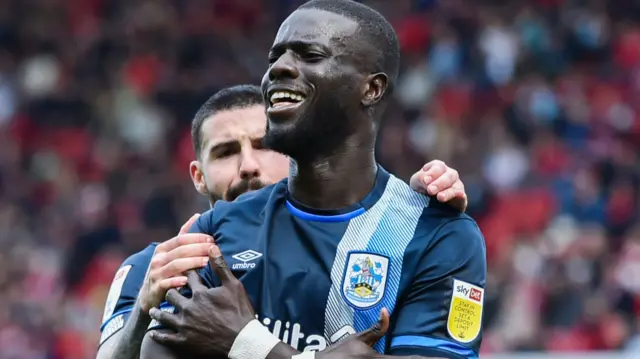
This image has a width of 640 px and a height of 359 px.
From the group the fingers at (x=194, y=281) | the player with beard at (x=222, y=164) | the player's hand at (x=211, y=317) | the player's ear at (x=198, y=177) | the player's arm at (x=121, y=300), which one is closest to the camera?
the player's hand at (x=211, y=317)

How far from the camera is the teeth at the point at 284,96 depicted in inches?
153

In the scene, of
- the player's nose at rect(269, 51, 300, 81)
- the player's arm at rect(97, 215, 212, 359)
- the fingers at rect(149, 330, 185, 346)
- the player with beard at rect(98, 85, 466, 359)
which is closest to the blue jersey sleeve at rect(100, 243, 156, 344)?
the player with beard at rect(98, 85, 466, 359)

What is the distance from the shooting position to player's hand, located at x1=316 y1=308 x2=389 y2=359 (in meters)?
3.60

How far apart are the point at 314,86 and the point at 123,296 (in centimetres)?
175

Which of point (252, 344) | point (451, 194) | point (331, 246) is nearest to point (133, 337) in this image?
point (252, 344)

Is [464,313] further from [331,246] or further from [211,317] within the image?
[211,317]

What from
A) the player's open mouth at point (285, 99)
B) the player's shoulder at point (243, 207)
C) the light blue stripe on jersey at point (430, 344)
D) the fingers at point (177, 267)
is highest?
the player's open mouth at point (285, 99)

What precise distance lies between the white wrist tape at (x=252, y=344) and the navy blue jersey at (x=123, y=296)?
5.06 ft

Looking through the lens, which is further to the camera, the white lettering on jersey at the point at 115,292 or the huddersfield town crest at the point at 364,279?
the white lettering on jersey at the point at 115,292

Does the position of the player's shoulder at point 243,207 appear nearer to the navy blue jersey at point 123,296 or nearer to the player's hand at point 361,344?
the player's hand at point 361,344

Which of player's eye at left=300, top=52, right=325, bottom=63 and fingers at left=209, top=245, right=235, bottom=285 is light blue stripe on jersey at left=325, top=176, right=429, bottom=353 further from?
player's eye at left=300, top=52, right=325, bottom=63

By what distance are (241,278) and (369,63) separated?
77 centimetres

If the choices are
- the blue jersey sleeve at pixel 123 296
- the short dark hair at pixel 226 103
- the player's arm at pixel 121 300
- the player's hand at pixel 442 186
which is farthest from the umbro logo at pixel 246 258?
the short dark hair at pixel 226 103

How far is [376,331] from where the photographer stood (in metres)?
3.65
